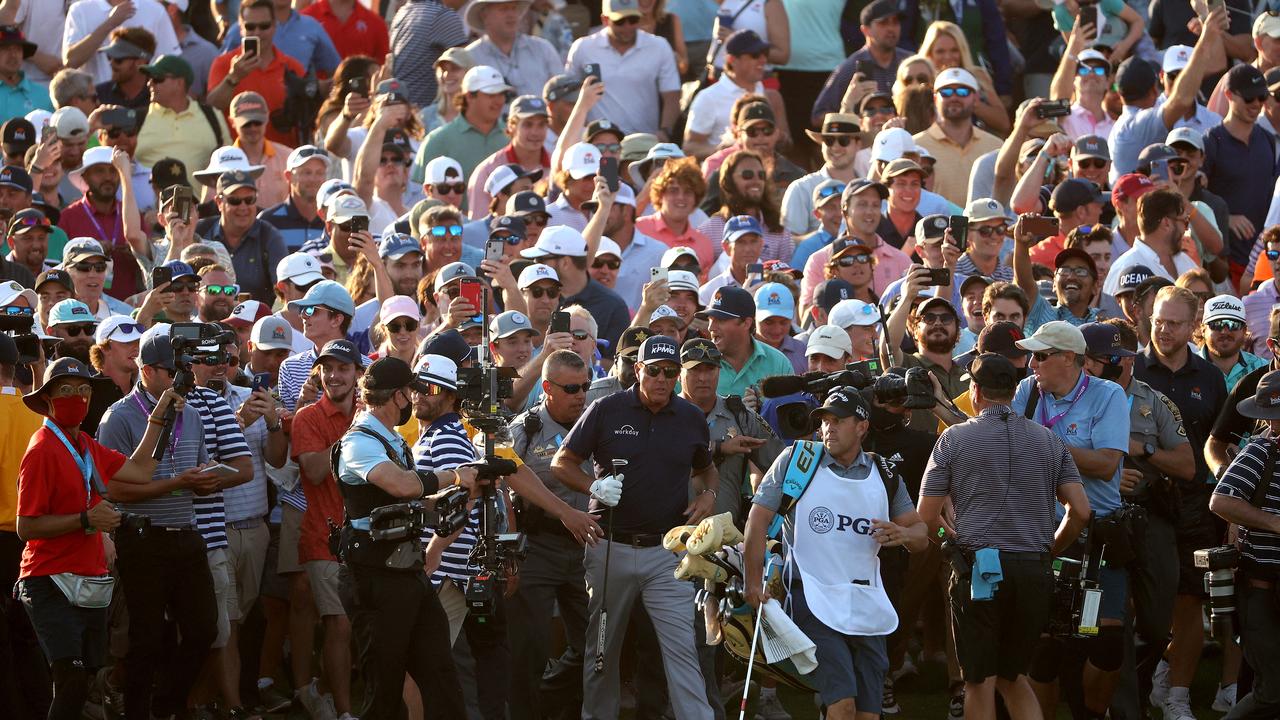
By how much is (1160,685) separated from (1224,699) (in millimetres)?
383

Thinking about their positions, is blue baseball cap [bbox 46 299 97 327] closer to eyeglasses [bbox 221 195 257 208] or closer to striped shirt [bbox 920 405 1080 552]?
→ eyeglasses [bbox 221 195 257 208]

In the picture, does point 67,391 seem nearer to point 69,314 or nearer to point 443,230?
point 69,314

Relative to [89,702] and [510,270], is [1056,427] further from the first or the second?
[89,702]

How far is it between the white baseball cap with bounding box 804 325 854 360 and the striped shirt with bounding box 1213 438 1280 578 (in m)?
2.33

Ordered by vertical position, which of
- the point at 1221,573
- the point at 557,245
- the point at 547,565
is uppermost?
the point at 557,245

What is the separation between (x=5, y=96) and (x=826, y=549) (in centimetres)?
968

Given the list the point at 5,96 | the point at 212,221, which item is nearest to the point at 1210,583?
the point at 212,221

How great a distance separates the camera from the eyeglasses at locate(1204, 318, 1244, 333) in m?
11.9

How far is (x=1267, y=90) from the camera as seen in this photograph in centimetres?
1486

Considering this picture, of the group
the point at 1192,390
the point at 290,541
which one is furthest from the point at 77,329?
the point at 1192,390

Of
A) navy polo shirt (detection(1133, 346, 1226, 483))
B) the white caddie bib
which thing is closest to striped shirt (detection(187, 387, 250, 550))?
the white caddie bib

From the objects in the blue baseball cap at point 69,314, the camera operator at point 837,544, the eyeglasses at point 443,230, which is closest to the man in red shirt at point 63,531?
the blue baseball cap at point 69,314

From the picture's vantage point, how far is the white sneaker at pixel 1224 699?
11.3m

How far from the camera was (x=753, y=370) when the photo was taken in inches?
461
